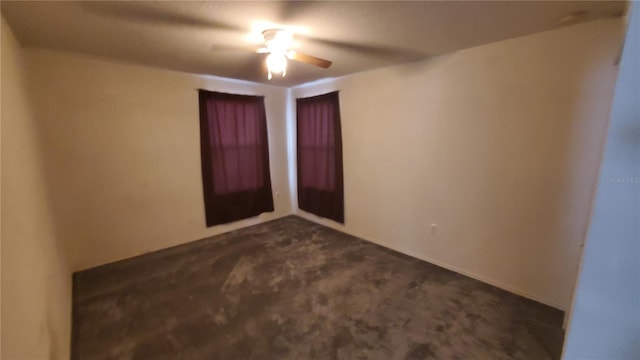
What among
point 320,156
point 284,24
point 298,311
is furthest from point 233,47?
point 298,311

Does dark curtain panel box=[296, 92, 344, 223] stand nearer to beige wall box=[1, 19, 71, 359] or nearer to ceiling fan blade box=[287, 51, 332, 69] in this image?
ceiling fan blade box=[287, 51, 332, 69]

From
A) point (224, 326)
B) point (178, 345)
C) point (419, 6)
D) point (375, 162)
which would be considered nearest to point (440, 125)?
point (375, 162)

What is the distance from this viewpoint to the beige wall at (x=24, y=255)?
1.03 m

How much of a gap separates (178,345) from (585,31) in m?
3.71

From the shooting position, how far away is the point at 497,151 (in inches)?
96.3

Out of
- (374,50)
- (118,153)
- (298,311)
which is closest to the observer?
(298,311)

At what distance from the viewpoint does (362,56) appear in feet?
9.07

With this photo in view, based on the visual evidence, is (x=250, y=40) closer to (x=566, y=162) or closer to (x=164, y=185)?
(x=164, y=185)

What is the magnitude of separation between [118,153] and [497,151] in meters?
3.98

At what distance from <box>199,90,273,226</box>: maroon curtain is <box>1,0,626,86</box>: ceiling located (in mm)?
1030

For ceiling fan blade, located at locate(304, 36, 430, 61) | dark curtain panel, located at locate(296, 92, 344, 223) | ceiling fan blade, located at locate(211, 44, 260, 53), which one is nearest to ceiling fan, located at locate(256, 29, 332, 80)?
ceiling fan blade, located at locate(304, 36, 430, 61)

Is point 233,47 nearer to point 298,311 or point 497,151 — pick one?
point 298,311

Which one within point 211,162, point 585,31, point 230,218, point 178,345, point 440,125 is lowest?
point 178,345

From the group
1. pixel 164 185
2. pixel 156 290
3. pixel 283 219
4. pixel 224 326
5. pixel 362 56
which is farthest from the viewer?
pixel 283 219
